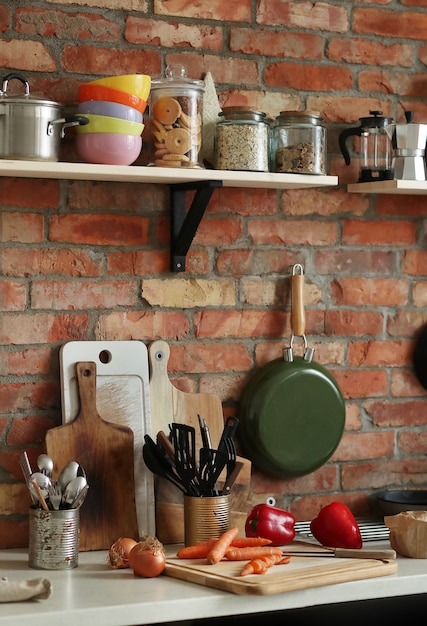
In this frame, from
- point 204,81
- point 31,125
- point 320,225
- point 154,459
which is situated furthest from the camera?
point 320,225

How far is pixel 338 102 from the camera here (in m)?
2.56

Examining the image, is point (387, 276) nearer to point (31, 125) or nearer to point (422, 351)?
point (422, 351)

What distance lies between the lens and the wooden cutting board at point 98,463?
225cm

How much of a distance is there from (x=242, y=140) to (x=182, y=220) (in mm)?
257

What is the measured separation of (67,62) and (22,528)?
42.1 inches

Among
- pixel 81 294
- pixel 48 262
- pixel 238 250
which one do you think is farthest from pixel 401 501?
pixel 48 262

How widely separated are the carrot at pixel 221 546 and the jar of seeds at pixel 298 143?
83 centimetres

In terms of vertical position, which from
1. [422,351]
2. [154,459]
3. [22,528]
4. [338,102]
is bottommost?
[22,528]

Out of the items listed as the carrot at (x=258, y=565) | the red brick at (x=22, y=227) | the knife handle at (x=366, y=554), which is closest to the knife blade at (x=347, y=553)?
the knife handle at (x=366, y=554)

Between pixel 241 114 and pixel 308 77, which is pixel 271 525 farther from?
pixel 308 77

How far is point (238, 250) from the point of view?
247 cm

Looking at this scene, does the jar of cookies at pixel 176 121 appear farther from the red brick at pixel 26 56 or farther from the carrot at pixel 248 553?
the carrot at pixel 248 553

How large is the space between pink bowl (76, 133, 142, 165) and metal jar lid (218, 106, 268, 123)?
0.24 meters

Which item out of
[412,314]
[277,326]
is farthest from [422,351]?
[277,326]
